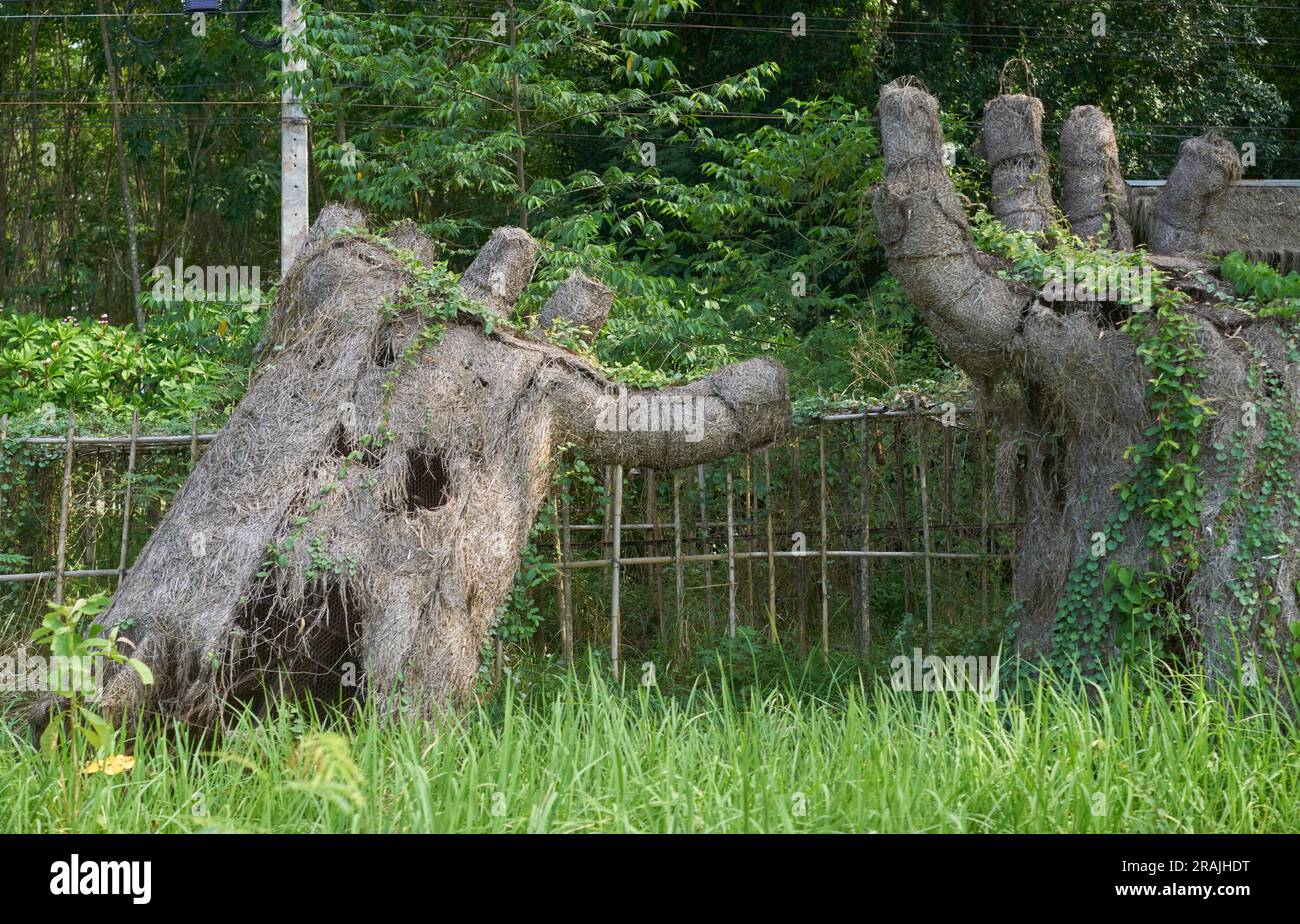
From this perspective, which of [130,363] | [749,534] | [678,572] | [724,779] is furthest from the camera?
[130,363]

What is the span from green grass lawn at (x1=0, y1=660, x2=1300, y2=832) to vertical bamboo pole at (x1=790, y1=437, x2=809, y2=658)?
9.32 feet

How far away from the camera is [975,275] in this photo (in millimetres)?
5797

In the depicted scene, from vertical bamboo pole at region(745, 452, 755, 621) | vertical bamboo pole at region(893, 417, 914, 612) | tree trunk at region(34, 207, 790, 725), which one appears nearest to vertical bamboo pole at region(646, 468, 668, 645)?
vertical bamboo pole at region(745, 452, 755, 621)

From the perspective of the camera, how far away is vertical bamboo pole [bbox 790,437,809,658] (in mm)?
7617

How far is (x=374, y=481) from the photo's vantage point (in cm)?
523

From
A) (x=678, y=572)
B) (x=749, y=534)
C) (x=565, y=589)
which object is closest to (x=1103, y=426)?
(x=678, y=572)

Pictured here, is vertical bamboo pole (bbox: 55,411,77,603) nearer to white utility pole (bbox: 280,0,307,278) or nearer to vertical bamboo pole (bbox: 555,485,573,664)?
white utility pole (bbox: 280,0,307,278)

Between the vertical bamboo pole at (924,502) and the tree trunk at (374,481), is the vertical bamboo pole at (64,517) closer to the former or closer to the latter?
the tree trunk at (374,481)

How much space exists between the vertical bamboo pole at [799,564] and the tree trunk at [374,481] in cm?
201

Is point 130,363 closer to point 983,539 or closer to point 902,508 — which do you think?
point 902,508

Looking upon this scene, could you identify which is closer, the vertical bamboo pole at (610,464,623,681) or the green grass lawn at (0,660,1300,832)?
the green grass lawn at (0,660,1300,832)

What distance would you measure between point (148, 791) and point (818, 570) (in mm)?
5152

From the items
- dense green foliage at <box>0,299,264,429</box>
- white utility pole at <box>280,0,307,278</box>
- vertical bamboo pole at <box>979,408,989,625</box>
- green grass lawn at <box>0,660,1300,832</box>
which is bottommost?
green grass lawn at <box>0,660,1300,832</box>

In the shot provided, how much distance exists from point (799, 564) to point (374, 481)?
331cm
